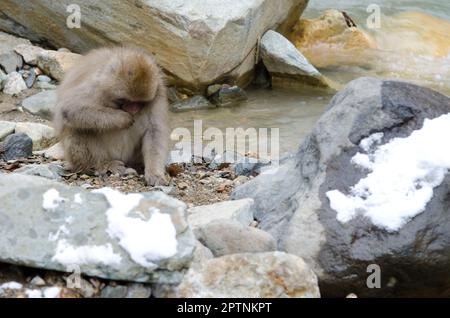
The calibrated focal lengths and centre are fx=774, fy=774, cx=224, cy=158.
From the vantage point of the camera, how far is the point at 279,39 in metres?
8.75

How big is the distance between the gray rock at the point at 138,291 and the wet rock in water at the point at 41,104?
174 inches

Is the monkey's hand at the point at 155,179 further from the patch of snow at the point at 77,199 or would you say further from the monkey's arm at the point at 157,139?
the patch of snow at the point at 77,199

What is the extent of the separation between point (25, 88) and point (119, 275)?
16.7 ft

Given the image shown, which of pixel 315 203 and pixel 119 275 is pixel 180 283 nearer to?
pixel 119 275

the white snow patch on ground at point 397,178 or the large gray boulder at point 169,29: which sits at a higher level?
the white snow patch on ground at point 397,178

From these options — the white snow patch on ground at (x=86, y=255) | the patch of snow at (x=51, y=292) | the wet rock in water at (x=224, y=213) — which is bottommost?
the wet rock in water at (x=224, y=213)

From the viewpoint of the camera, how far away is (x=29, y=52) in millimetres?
8125

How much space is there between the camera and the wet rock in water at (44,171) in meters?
5.12

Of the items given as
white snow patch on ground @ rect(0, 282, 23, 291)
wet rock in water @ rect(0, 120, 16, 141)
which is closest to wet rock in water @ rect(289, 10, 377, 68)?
wet rock in water @ rect(0, 120, 16, 141)

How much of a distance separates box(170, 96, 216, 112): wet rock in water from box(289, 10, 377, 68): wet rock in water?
2286 millimetres

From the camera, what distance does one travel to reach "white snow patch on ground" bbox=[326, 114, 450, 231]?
12.2ft

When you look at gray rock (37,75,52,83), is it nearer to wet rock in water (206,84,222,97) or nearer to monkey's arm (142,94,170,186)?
wet rock in water (206,84,222,97)

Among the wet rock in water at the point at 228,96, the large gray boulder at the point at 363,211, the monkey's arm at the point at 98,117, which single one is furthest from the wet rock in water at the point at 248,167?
the wet rock in water at the point at 228,96

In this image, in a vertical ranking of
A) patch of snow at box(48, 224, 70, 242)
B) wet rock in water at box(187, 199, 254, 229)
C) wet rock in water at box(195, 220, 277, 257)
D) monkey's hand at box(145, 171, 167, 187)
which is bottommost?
monkey's hand at box(145, 171, 167, 187)
